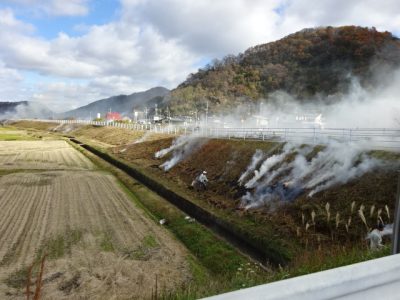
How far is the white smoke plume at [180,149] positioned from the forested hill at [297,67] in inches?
2424

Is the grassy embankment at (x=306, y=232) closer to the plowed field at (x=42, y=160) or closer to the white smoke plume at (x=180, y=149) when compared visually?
the white smoke plume at (x=180, y=149)

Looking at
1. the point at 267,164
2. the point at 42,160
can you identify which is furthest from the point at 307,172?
the point at 42,160

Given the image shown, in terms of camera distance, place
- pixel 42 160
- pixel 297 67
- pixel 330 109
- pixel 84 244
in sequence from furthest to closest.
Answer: pixel 297 67 < pixel 330 109 < pixel 42 160 < pixel 84 244

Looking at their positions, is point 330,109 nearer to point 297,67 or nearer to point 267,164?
point 297,67

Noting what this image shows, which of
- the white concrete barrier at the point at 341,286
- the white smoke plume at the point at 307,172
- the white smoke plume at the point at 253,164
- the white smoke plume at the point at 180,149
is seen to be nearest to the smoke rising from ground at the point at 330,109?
the white smoke plume at the point at 180,149

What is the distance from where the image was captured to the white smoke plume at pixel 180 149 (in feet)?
115

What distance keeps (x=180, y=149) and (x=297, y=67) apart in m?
91.3

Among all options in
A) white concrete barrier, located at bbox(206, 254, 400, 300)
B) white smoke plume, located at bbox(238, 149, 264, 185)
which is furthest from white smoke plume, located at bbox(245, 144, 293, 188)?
white concrete barrier, located at bbox(206, 254, 400, 300)

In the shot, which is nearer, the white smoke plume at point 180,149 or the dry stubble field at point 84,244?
the dry stubble field at point 84,244

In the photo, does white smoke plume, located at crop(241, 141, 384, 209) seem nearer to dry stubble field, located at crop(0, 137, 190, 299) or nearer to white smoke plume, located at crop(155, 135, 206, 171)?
dry stubble field, located at crop(0, 137, 190, 299)

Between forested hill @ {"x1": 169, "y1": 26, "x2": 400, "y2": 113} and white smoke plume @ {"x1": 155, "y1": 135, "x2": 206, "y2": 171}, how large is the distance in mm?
61572

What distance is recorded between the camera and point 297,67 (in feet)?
393

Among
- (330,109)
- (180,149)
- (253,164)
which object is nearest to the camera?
(253,164)

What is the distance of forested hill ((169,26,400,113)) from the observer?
9400 centimetres
